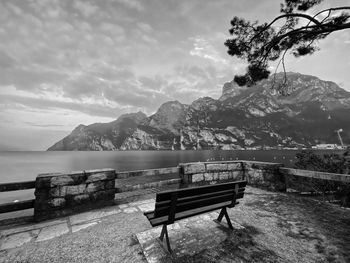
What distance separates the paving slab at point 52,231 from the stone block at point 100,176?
1165 millimetres

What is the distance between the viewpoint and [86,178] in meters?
4.62

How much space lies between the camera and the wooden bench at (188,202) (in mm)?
2514

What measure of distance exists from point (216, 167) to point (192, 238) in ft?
13.3

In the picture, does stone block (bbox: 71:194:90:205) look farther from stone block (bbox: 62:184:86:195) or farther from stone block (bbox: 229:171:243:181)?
stone block (bbox: 229:171:243:181)

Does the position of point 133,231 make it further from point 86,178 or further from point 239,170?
point 239,170

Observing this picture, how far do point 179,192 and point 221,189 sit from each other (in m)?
0.98

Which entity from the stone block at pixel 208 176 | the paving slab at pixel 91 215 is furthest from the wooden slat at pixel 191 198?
the stone block at pixel 208 176

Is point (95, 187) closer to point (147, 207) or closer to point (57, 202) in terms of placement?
point (57, 202)

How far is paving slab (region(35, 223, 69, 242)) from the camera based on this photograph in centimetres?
327

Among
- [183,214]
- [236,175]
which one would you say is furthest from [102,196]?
[236,175]

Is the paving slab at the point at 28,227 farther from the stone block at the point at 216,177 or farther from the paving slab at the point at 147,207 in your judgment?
the stone block at the point at 216,177

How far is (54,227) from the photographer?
368 centimetres

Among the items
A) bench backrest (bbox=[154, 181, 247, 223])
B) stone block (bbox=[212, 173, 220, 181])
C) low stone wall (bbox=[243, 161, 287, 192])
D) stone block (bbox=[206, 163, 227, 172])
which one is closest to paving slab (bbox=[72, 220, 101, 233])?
bench backrest (bbox=[154, 181, 247, 223])

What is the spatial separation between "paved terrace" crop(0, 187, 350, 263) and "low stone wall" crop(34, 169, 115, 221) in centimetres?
28
